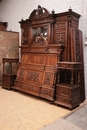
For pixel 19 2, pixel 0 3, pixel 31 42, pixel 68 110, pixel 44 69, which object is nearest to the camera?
pixel 68 110

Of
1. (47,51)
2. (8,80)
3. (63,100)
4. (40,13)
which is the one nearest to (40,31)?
(40,13)

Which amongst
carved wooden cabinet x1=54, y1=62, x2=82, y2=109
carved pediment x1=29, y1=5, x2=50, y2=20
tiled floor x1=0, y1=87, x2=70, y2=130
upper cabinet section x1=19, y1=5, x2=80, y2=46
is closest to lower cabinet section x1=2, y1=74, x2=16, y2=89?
tiled floor x1=0, y1=87, x2=70, y2=130

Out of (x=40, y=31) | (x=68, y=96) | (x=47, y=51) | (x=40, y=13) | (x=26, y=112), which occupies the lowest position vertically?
(x=26, y=112)

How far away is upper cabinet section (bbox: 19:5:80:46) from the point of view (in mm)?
3553

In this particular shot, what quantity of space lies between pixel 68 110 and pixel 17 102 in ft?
4.00

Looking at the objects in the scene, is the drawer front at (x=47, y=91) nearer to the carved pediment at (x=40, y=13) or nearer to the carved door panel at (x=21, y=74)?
the carved door panel at (x=21, y=74)

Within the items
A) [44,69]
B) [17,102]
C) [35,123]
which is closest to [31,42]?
[44,69]

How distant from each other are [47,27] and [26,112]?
2.35 m

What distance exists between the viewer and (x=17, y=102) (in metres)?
3.40

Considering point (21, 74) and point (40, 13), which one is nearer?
point (40, 13)

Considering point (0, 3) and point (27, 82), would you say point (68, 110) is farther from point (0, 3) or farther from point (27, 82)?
point (0, 3)

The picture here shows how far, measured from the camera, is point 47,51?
12.6 feet

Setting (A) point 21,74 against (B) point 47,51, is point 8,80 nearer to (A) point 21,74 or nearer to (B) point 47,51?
(A) point 21,74

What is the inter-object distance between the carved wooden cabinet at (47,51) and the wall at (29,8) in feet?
0.66
